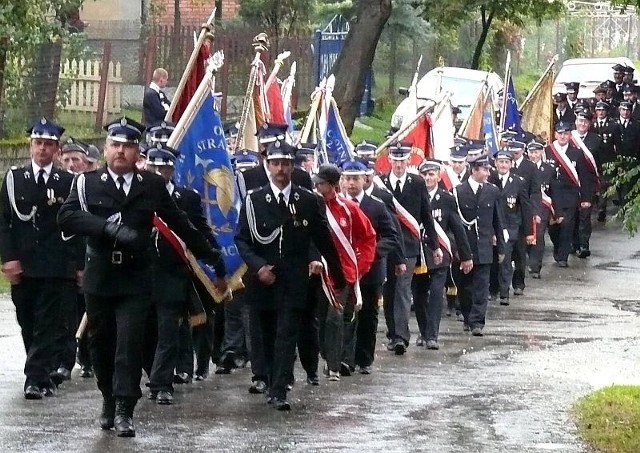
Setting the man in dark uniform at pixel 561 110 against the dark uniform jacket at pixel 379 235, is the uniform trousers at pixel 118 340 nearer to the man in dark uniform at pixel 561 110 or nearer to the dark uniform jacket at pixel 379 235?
the dark uniform jacket at pixel 379 235

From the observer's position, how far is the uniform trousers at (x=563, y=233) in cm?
2491

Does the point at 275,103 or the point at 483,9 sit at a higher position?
the point at 483,9

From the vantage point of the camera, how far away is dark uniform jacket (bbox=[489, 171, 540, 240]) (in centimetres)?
2106

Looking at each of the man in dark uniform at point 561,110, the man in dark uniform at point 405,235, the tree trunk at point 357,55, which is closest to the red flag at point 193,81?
the man in dark uniform at point 405,235

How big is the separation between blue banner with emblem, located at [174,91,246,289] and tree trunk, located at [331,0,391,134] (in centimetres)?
1606

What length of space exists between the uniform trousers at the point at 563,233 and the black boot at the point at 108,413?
14.2 meters

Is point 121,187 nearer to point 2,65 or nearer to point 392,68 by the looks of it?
point 2,65

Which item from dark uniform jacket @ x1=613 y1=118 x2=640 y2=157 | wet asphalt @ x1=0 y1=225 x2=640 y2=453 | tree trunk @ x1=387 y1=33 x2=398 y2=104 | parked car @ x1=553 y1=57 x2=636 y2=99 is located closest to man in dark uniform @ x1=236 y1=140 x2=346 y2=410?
wet asphalt @ x1=0 y1=225 x2=640 y2=453

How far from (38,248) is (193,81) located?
3368mm

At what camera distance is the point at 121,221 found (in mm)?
11070

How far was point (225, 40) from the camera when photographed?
32.1 m

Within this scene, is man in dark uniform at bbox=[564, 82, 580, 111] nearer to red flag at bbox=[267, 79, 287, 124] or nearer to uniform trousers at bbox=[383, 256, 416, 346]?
red flag at bbox=[267, 79, 287, 124]

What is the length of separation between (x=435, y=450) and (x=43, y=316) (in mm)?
3261

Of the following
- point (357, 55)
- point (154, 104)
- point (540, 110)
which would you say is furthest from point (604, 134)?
point (154, 104)
